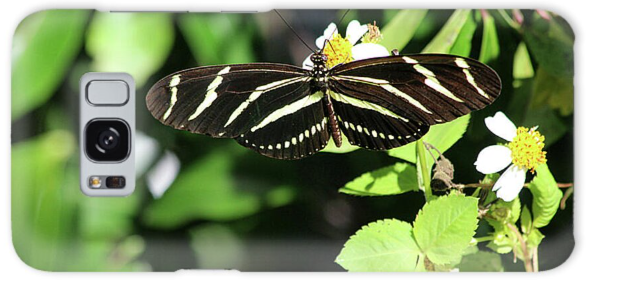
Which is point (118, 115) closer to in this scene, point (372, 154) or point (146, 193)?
point (146, 193)

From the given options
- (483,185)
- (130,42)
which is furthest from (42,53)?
(483,185)

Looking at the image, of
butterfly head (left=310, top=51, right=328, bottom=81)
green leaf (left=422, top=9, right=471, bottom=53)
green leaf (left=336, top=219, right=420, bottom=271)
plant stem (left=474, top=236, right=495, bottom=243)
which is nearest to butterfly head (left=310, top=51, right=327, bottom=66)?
butterfly head (left=310, top=51, right=328, bottom=81)

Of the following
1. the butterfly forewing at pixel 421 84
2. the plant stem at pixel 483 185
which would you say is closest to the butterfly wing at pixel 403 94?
the butterfly forewing at pixel 421 84

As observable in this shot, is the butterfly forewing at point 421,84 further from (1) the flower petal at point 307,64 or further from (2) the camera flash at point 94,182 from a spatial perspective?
(2) the camera flash at point 94,182

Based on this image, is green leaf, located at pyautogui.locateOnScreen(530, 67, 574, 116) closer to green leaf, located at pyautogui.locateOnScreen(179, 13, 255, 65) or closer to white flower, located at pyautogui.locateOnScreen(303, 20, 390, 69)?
white flower, located at pyautogui.locateOnScreen(303, 20, 390, 69)

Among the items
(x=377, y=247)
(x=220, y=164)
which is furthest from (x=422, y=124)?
(x=220, y=164)

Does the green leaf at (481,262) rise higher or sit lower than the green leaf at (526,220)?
lower
